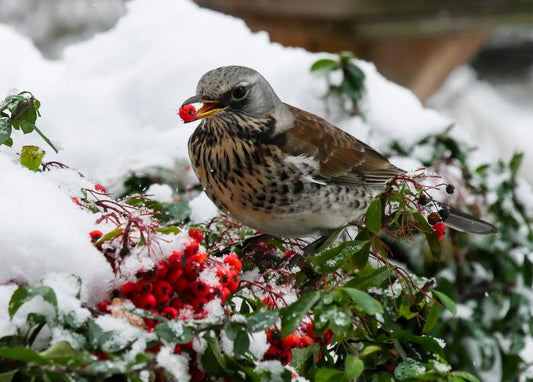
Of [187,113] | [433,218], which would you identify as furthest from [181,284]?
[187,113]

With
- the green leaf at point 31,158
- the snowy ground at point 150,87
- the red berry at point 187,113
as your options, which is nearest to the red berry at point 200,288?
the green leaf at point 31,158

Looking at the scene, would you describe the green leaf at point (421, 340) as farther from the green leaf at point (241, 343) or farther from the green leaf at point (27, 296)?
the green leaf at point (27, 296)

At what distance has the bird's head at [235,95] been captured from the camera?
5.11 ft

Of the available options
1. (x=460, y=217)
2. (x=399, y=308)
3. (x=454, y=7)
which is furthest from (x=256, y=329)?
(x=454, y=7)

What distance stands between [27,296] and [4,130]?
1.21 feet

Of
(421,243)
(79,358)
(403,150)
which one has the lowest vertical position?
(79,358)

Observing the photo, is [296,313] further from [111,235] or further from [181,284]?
[111,235]

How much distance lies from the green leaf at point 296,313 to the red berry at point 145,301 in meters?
0.16

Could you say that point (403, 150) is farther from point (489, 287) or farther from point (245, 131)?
point (245, 131)

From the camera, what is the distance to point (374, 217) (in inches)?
43.1

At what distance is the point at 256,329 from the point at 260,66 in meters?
1.64

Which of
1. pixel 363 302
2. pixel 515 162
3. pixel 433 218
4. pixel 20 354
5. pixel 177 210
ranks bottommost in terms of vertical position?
pixel 20 354

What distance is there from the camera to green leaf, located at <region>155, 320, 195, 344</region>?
2.68ft

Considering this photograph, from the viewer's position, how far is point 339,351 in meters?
1.11
